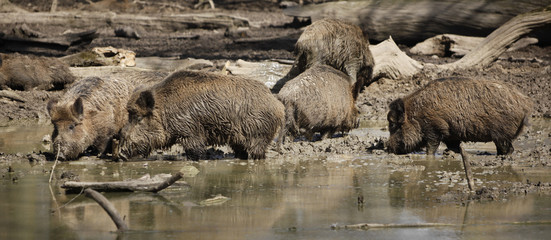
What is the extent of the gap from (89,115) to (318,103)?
3233mm

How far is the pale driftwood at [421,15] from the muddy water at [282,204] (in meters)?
9.77

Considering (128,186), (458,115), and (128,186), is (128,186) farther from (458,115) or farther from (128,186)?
(458,115)

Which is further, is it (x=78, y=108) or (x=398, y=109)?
(x=398, y=109)

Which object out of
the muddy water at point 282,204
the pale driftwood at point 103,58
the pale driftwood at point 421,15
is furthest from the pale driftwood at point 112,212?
the pale driftwood at point 421,15

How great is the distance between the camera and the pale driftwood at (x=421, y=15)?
17.4 meters

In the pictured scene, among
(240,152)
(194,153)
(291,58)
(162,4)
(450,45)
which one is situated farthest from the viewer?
(162,4)

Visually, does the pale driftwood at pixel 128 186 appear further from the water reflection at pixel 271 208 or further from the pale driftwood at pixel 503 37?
the pale driftwood at pixel 503 37

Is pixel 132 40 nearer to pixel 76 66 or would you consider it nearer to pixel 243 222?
pixel 76 66

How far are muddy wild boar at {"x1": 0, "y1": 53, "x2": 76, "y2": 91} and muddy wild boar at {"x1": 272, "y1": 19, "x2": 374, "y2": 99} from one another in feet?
16.3

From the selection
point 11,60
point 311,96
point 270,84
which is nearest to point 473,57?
point 270,84

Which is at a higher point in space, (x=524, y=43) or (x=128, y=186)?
(x=524, y=43)

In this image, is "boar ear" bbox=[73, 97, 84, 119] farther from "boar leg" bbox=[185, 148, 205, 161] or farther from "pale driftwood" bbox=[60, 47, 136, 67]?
"pale driftwood" bbox=[60, 47, 136, 67]

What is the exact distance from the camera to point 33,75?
49.4ft

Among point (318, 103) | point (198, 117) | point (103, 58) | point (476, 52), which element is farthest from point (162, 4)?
point (198, 117)
